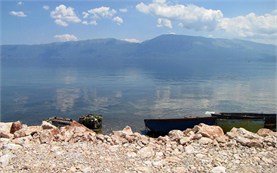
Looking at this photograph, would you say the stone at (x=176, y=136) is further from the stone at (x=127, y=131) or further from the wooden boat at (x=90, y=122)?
the wooden boat at (x=90, y=122)

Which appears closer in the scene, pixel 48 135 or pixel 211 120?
pixel 48 135

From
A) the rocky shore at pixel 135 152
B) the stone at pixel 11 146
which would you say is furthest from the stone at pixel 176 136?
the stone at pixel 11 146

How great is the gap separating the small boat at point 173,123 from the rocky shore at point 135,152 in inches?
677

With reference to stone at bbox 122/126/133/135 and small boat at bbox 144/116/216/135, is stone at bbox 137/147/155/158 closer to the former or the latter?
stone at bbox 122/126/133/135

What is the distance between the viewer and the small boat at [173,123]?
3088 cm

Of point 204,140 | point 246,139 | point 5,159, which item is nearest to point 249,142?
point 246,139

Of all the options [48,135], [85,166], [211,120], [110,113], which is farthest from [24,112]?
[85,166]

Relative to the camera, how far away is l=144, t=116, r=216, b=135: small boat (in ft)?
101

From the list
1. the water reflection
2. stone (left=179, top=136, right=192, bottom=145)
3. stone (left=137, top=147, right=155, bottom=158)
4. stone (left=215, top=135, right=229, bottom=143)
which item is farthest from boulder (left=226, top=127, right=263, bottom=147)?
the water reflection

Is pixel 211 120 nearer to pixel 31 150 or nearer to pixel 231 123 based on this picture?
pixel 231 123

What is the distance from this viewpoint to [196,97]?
66.8 metres

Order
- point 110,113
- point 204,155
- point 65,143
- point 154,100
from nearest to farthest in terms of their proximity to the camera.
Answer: point 204,155 < point 65,143 < point 110,113 < point 154,100

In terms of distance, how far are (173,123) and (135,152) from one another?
21053 mm

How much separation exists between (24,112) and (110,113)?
1406 centimetres
